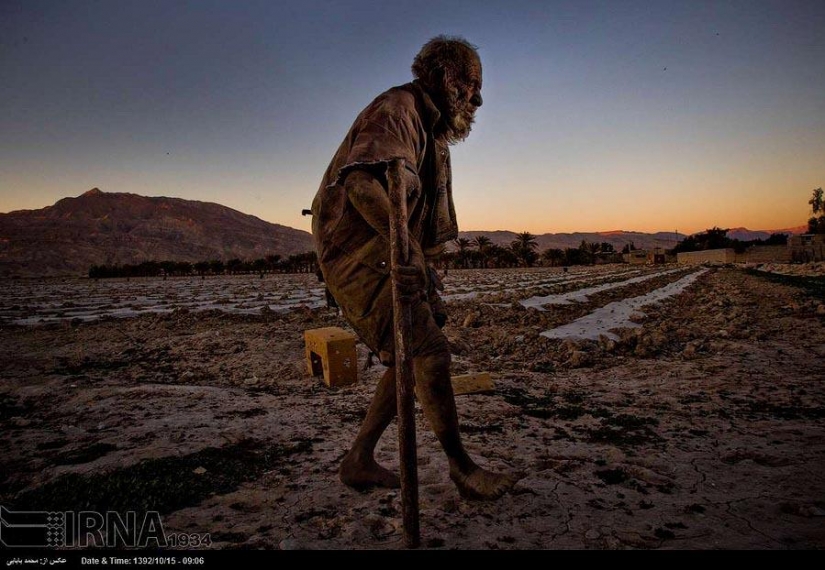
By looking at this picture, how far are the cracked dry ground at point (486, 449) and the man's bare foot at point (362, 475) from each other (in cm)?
5

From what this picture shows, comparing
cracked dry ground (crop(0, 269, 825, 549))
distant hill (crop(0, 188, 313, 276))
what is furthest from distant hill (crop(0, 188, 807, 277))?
cracked dry ground (crop(0, 269, 825, 549))

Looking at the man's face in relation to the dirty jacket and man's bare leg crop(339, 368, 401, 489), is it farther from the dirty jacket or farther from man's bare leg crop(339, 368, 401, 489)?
man's bare leg crop(339, 368, 401, 489)

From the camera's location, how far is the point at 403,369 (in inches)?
49.5

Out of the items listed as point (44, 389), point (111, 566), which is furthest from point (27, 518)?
point (44, 389)

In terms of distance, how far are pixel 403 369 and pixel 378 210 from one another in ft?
1.79

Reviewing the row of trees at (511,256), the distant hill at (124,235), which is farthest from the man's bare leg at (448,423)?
the distant hill at (124,235)

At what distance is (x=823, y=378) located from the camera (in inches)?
122

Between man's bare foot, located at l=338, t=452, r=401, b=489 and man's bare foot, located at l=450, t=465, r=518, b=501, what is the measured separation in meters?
0.32

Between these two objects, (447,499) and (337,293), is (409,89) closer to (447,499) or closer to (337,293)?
(337,293)

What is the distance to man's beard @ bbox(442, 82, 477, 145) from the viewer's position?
1667 mm

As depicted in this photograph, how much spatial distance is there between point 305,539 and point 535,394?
2201 mm

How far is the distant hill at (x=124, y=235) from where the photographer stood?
8462cm

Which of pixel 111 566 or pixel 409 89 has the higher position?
pixel 409 89

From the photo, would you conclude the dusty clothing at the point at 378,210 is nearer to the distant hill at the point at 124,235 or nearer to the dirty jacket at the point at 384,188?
the dirty jacket at the point at 384,188
